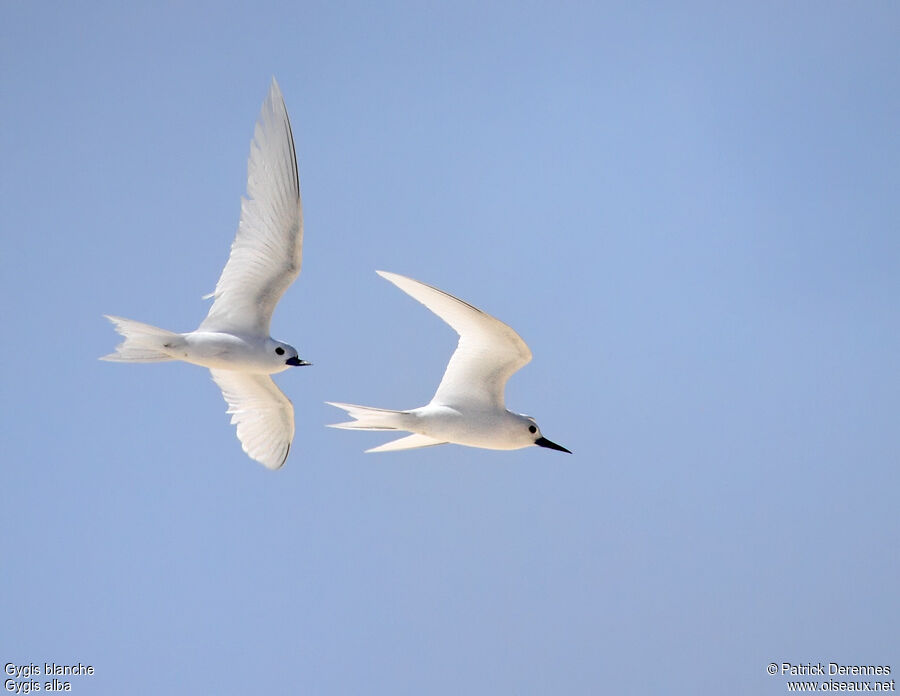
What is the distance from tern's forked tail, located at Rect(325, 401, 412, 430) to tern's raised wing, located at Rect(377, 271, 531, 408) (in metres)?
0.42

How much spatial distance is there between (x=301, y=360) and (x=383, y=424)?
1280 millimetres

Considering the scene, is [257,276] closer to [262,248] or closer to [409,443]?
[262,248]

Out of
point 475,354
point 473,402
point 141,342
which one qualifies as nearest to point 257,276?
point 141,342

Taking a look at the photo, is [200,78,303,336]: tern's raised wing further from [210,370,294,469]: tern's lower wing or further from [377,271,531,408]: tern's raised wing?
[377,271,531,408]: tern's raised wing

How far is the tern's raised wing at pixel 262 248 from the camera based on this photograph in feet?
31.4

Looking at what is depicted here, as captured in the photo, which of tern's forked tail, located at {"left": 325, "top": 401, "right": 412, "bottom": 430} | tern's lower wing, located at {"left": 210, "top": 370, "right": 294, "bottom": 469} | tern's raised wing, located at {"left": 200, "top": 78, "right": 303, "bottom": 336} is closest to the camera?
tern's forked tail, located at {"left": 325, "top": 401, "right": 412, "bottom": 430}

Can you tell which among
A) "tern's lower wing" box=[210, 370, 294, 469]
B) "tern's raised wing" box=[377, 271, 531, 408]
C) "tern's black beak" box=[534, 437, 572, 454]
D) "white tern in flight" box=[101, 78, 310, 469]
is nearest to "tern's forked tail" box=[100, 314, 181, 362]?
"white tern in flight" box=[101, 78, 310, 469]

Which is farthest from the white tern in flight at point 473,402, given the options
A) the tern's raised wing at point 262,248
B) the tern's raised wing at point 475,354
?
the tern's raised wing at point 262,248

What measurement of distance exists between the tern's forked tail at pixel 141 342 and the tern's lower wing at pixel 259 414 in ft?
4.05

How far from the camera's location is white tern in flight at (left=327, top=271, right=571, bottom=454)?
8.98 meters

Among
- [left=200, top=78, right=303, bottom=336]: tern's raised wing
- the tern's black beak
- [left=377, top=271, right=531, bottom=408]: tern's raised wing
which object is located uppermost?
[left=200, top=78, right=303, bottom=336]: tern's raised wing

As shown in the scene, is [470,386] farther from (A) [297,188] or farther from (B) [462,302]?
(A) [297,188]

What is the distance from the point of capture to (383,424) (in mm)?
8961

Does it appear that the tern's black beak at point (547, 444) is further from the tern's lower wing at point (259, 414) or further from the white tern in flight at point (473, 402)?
the tern's lower wing at point (259, 414)
